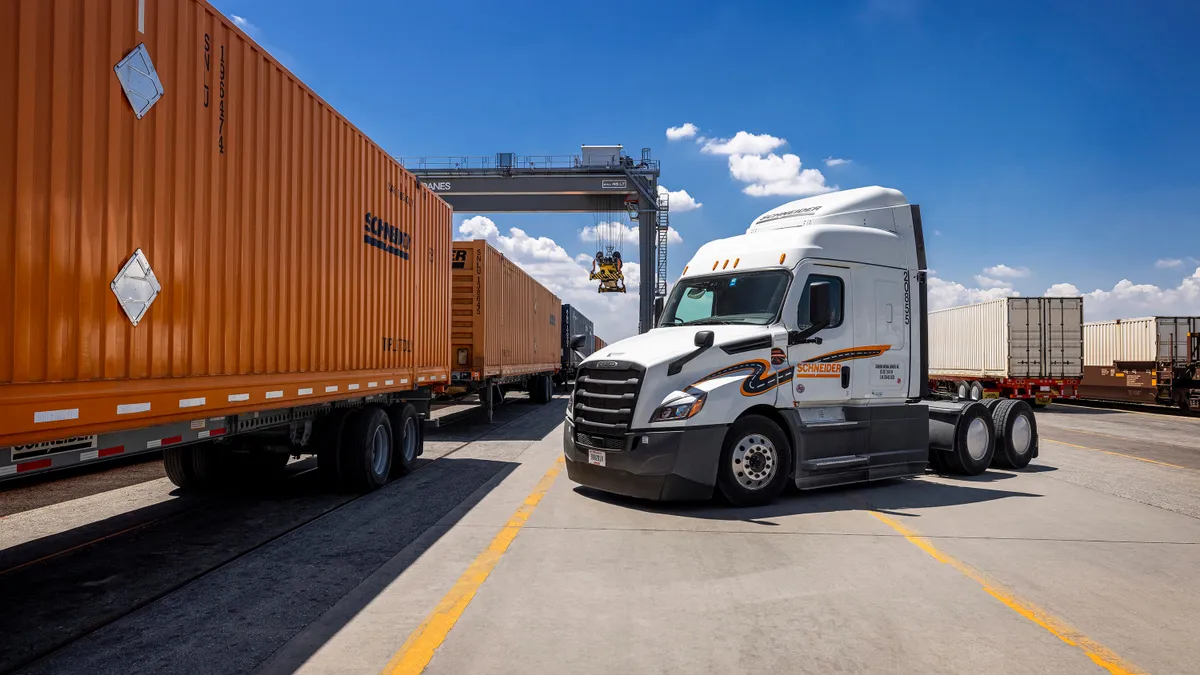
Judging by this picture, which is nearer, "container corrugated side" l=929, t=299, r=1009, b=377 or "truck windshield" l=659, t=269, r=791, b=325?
"truck windshield" l=659, t=269, r=791, b=325

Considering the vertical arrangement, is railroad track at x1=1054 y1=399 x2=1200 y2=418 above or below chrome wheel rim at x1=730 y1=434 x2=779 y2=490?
below

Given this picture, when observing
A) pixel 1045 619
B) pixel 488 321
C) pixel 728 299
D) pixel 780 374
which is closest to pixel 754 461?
pixel 780 374

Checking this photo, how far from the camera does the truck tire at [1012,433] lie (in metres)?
9.79

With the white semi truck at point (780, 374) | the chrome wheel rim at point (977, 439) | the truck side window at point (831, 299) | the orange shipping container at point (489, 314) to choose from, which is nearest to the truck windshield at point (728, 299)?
the white semi truck at point (780, 374)

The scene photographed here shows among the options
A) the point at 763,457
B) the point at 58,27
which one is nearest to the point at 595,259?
the point at 763,457

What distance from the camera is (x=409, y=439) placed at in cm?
930

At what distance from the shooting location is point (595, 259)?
126ft

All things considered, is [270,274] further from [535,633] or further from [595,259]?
[595,259]

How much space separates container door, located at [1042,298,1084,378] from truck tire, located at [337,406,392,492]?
21700 millimetres

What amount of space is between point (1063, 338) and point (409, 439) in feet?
70.9

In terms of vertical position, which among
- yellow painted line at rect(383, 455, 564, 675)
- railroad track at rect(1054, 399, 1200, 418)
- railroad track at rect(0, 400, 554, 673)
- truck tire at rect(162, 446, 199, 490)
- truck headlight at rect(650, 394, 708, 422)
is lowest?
railroad track at rect(1054, 399, 1200, 418)

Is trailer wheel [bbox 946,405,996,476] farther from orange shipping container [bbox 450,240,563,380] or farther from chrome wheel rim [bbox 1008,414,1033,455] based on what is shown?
orange shipping container [bbox 450,240,563,380]

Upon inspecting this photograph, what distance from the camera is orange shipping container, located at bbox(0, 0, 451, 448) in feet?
12.3

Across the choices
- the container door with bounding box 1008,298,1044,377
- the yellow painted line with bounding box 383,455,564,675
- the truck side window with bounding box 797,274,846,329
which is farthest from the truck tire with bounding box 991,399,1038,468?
the container door with bounding box 1008,298,1044,377
